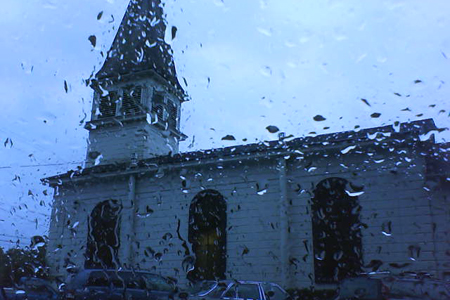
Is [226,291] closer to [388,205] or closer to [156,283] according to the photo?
[156,283]

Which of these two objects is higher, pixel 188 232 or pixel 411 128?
pixel 411 128

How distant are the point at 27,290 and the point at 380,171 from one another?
5.18 m

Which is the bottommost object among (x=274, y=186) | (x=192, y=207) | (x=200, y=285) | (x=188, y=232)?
(x=200, y=285)

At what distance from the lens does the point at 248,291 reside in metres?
4.29

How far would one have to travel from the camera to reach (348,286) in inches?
94.2

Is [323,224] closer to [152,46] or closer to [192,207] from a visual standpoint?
[192,207]

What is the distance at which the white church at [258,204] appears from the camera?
3.95 meters

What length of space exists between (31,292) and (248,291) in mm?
2679

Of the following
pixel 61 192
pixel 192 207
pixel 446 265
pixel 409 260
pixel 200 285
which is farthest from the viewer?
pixel 192 207

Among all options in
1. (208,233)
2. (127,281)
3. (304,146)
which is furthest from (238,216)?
(127,281)

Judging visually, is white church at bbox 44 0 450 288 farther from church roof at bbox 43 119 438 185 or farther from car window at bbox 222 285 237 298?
car window at bbox 222 285 237 298

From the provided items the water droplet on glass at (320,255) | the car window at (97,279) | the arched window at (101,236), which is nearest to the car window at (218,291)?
the arched window at (101,236)

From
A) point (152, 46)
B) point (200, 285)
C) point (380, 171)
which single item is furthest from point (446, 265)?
point (152, 46)

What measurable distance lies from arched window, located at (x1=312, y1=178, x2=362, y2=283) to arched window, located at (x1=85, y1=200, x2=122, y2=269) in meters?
3.17
